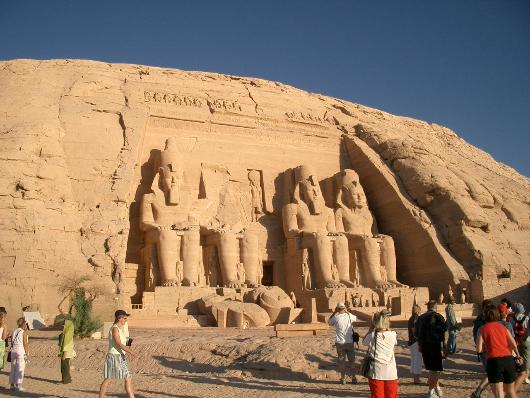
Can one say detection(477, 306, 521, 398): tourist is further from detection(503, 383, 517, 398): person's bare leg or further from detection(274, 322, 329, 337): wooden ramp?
detection(274, 322, 329, 337): wooden ramp

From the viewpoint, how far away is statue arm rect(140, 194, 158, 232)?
14016 mm

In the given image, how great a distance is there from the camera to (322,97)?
20031 mm

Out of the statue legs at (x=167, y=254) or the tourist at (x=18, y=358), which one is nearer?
the tourist at (x=18, y=358)

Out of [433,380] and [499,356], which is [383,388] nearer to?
→ [499,356]

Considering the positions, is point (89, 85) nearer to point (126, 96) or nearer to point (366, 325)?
point (126, 96)

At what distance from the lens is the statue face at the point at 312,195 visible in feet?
52.0

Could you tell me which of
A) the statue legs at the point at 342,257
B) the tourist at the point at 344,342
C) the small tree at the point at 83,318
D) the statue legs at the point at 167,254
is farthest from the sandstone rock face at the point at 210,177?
the tourist at the point at 344,342

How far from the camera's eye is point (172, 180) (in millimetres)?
14570

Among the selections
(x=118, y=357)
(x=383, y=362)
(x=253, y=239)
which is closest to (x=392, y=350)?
(x=383, y=362)

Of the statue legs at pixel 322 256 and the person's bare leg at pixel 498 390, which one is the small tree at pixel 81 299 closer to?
the statue legs at pixel 322 256

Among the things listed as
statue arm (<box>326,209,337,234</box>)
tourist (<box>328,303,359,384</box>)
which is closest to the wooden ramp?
tourist (<box>328,303,359,384</box>)

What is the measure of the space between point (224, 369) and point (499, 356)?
11.8 ft

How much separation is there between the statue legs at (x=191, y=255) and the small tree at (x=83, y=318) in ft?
12.0

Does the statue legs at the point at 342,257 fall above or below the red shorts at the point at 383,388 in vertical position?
above
